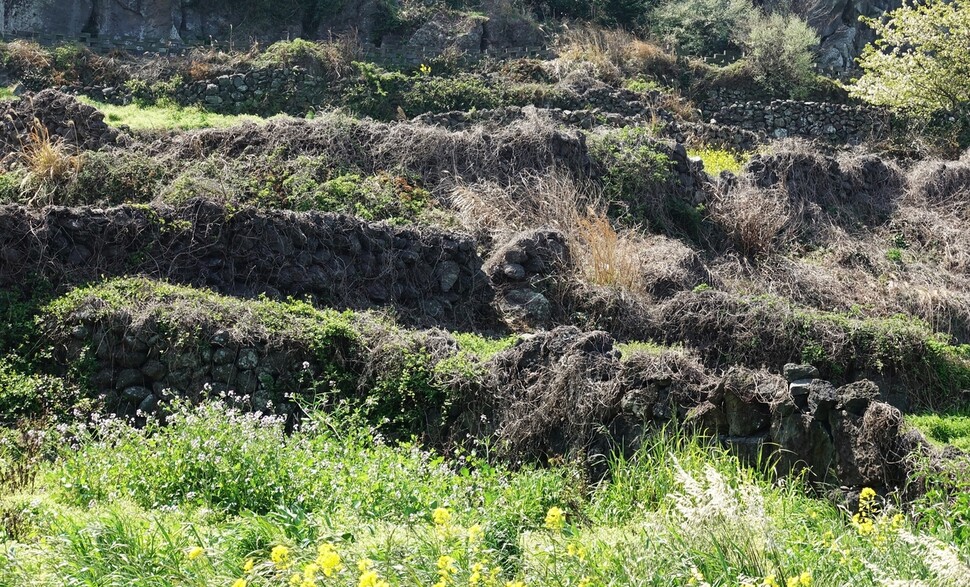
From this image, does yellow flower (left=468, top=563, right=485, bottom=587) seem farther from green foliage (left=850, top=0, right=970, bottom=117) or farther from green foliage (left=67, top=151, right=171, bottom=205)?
green foliage (left=850, top=0, right=970, bottom=117)

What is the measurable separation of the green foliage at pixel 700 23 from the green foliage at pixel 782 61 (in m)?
1.54

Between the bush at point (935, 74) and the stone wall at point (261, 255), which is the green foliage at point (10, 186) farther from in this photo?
the bush at point (935, 74)

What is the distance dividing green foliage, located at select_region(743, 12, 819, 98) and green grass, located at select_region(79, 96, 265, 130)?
14.6 meters

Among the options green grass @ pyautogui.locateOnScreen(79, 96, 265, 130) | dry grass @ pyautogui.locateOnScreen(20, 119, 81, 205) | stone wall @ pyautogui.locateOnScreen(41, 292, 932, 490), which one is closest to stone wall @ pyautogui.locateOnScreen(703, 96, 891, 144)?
green grass @ pyautogui.locateOnScreen(79, 96, 265, 130)

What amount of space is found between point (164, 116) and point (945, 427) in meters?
15.0

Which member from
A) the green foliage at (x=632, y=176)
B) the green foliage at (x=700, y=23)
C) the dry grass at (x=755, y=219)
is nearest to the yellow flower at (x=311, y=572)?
the green foliage at (x=632, y=176)

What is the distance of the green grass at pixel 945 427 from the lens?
32.2 ft

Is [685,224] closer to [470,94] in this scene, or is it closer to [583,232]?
[583,232]

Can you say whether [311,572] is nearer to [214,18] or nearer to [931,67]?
[931,67]

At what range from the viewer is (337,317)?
381 inches

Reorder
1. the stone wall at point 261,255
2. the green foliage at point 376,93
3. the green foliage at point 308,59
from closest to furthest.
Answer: the stone wall at point 261,255 < the green foliage at point 376,93 < the green foliage at point 308,59

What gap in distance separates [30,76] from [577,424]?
1775 cm

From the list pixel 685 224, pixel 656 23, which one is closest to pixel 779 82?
pixel 656 23

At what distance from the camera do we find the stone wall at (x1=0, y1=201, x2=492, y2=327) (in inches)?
392
